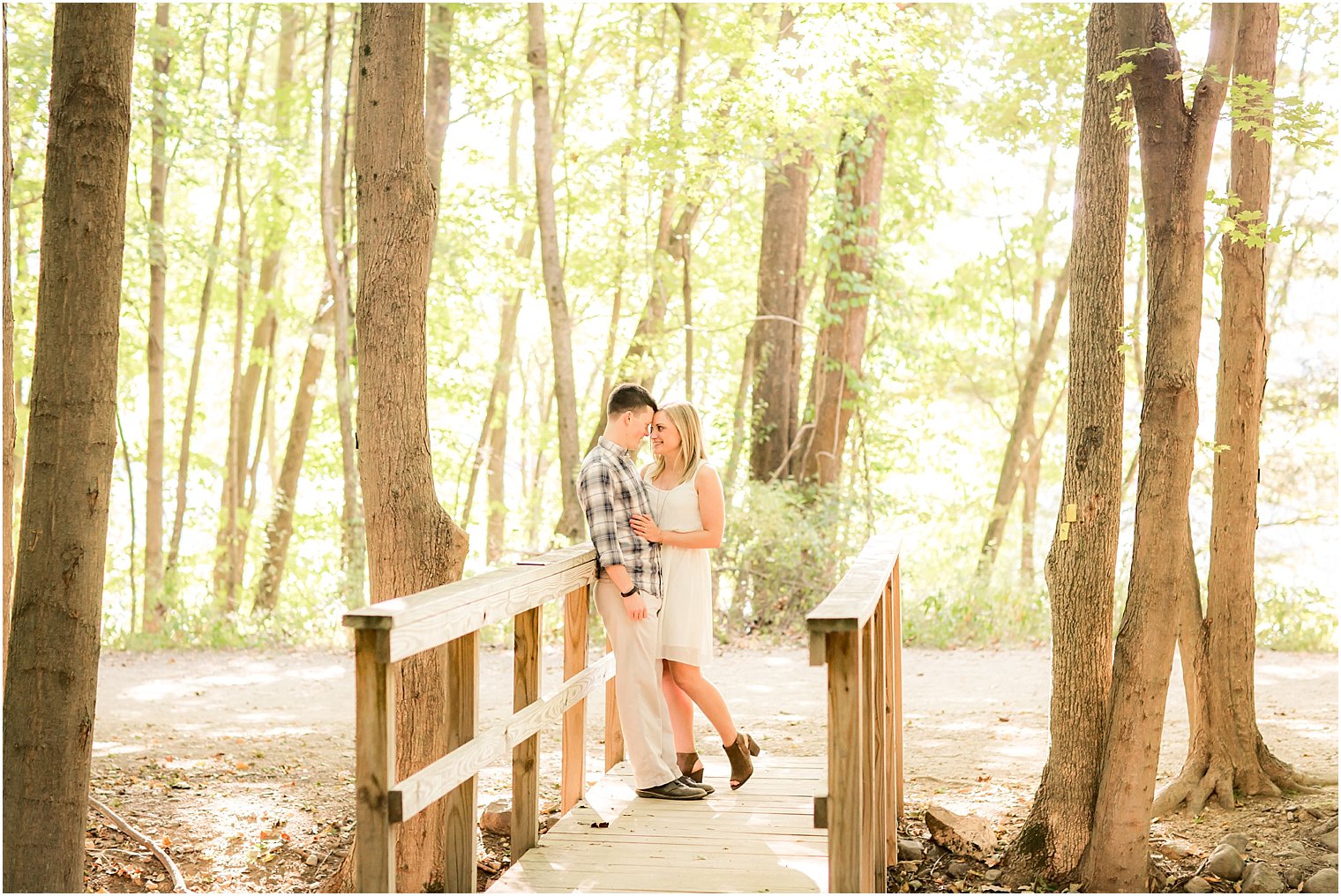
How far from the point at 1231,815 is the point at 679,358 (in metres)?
16.5

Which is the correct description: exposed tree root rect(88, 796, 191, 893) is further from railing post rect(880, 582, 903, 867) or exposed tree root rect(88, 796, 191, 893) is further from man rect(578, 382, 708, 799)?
railing post rect(880, 582, 903, 867)

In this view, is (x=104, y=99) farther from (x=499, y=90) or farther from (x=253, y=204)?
(x=499, y=90)

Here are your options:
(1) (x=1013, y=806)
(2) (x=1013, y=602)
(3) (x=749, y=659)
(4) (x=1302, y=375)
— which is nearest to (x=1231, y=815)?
(1) (x=1013, y=806)

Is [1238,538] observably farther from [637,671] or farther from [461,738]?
[461,738]

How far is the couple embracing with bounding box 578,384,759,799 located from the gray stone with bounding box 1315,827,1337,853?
2815mm

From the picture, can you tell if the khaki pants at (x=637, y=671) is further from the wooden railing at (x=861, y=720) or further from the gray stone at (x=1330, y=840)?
the gray stone at (x=1330, y=840)

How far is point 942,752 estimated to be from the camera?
26.7 feet

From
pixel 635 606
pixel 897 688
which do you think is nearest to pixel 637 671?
pixel 635 606

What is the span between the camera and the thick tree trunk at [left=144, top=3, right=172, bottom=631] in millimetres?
14125

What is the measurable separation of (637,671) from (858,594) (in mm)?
1598

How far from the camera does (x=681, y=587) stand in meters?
5.61

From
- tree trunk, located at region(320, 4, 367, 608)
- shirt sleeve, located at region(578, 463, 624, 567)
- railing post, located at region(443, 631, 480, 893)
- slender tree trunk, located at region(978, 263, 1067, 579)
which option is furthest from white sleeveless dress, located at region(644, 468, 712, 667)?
slender tree trunk, located at region(978, 263, 1067, 579)

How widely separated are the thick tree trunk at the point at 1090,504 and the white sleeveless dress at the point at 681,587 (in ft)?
5.28

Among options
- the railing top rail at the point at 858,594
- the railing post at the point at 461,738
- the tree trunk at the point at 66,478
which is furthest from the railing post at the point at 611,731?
the tree trunk at the point at 66,478
